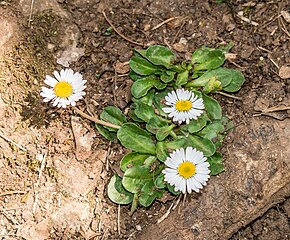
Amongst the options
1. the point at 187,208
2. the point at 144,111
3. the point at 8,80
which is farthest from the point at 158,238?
the point at 8,80

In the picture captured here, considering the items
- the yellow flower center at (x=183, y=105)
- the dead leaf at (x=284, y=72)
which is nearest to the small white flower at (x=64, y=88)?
the yellow flower center at (x=183, y=105)

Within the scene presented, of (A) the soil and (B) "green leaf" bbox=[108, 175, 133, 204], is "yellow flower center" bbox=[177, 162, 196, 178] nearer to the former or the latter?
(A) the soil

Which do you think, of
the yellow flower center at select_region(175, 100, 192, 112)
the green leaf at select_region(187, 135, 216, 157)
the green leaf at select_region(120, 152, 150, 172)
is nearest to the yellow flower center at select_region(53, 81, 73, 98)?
the green leaf at select_region(120, 152, 150, 172)

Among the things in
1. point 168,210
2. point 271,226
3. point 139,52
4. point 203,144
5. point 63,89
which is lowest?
point 271,226

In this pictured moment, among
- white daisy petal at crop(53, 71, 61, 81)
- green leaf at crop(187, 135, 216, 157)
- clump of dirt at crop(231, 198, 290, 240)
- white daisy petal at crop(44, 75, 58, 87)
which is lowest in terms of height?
clump of dirt at crop(231, 198, 290, 240)

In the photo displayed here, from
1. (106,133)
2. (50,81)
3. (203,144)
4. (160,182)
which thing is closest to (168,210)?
(160,182)

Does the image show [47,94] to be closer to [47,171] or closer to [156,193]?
[47,171]

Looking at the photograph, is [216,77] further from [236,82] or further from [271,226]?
[271,226]
